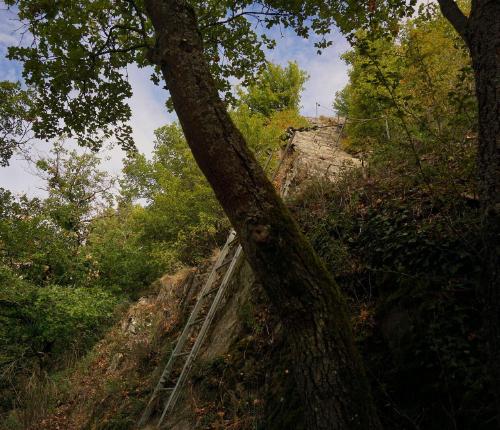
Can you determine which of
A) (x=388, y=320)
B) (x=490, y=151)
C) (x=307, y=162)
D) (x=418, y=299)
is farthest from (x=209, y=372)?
(x=307, y=162)

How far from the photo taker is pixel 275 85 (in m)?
27.1

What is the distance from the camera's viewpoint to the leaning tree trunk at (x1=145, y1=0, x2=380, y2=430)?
2.48m

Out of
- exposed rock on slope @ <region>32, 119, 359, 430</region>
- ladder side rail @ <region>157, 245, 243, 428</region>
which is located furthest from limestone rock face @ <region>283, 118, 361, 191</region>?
ladder side rail @ <region>157, 245, 243, 428</region>

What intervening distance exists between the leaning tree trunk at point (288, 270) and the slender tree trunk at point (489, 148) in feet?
2.82

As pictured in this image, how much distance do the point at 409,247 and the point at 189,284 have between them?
7.44 metres

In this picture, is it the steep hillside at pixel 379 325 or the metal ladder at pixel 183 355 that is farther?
the metal ladder at pixel 183 355

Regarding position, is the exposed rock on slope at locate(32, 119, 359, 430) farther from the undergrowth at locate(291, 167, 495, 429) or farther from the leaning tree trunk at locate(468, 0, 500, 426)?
the leaning tree trunk at locate(468, 0, 500, 426)

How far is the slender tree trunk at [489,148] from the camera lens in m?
2.30

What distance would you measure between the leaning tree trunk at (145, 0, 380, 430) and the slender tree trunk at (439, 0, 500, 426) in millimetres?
859

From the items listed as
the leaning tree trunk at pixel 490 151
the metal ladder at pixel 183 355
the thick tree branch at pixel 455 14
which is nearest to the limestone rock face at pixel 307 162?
the metal ladder at pixel 183 355

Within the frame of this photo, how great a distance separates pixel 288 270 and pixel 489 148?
158 cm

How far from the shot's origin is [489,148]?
2.54 meters

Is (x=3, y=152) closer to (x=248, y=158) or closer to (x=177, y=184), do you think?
(x=248, y=158)

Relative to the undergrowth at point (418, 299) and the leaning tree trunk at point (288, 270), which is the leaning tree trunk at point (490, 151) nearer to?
the undergrowth at point (418, 299)
